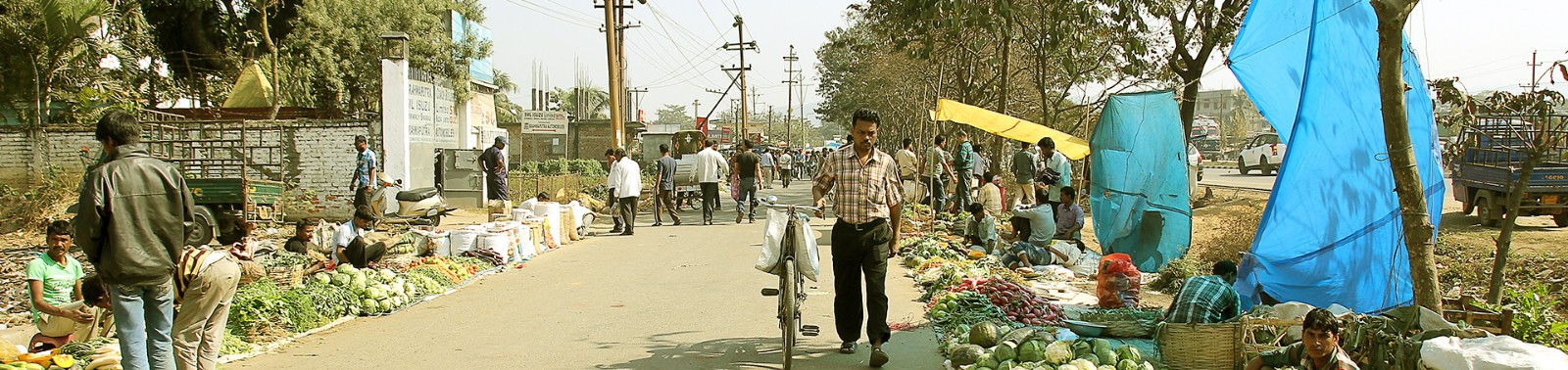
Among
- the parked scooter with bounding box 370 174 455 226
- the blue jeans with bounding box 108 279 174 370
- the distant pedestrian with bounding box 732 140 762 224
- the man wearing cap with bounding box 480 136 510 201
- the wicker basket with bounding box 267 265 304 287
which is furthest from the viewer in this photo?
the distant pedestrian with bounding box 732 140 762 224

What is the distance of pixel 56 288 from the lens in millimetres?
7254

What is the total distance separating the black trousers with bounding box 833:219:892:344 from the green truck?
1267 cm

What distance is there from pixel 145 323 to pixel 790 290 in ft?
11.4

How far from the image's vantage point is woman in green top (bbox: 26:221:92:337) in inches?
265

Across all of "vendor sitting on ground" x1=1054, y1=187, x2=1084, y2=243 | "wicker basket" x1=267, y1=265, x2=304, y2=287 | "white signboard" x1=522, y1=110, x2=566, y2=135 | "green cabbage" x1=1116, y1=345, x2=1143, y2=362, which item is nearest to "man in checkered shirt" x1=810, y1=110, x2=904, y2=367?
"green cabbage" x1=1116, y1=345, x2=1143, y2=362

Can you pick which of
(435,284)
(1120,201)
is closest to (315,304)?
(435,284)

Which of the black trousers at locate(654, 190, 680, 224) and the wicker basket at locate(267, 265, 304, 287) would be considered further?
the black trousers at locate(654, 190, 680, 224)

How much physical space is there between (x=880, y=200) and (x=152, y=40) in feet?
92.1

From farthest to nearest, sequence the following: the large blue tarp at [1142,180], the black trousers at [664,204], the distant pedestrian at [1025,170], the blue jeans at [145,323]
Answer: the black trousers at [664,204]
the distant pedestrian at [1025,170]
the large blue tarp at [1142,180]
the blue jeans at [145,323]

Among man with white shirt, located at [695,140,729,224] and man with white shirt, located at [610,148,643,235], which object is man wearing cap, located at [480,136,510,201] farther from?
man with white shirt, located at [695,140,729,224]

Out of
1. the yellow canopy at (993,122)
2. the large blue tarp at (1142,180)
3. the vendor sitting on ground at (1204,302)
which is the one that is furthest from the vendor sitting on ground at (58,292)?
the yellow canopy at (993,122)

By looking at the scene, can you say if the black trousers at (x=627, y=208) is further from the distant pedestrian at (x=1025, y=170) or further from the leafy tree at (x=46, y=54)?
the leafy tree at (x=46, y=54)

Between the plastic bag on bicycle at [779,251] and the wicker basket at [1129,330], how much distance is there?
6.47ft

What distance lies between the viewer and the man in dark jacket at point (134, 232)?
4977 mm
